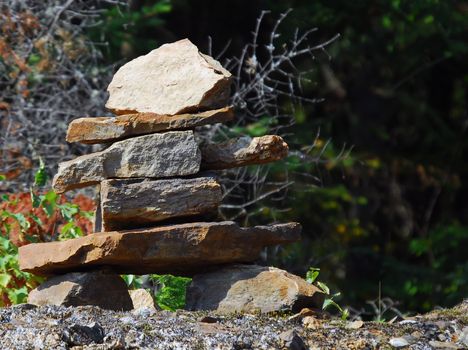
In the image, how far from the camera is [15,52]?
909cm

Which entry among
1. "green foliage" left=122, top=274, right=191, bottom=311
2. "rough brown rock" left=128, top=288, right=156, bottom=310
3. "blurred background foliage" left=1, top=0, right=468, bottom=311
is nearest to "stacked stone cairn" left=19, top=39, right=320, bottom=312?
"rough brown rock" left=128, top=288, right=156, bottom=310

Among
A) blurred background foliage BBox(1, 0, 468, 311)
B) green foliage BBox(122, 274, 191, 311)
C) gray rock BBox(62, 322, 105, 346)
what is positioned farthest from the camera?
blurred background foliage BBox(1, 0, 468, 311)

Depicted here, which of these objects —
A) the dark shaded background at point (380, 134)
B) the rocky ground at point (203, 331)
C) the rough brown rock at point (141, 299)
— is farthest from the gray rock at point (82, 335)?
the dark shaded background at point (380, 134)

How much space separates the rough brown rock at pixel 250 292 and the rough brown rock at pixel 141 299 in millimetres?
277

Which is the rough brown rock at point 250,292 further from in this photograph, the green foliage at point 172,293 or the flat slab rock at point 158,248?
the green foliage at point 172,293

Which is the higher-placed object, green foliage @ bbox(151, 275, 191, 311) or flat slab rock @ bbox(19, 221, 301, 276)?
flat slab rock @ bbox(19, 221, 301, 276)

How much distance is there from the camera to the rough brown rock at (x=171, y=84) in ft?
17.6

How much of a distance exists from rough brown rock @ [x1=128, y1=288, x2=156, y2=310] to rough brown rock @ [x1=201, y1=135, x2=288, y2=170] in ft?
2.59

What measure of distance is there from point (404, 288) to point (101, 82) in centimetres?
451

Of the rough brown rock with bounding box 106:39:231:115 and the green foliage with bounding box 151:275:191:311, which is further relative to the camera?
the green foliage with bounding box 151:275:191:311

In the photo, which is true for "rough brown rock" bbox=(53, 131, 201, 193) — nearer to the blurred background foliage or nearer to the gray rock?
the gray rock

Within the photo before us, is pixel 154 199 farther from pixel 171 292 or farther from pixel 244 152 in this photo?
pixel 171 292

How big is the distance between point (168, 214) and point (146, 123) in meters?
0.49

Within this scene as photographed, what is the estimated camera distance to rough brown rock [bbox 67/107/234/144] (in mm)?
5316
